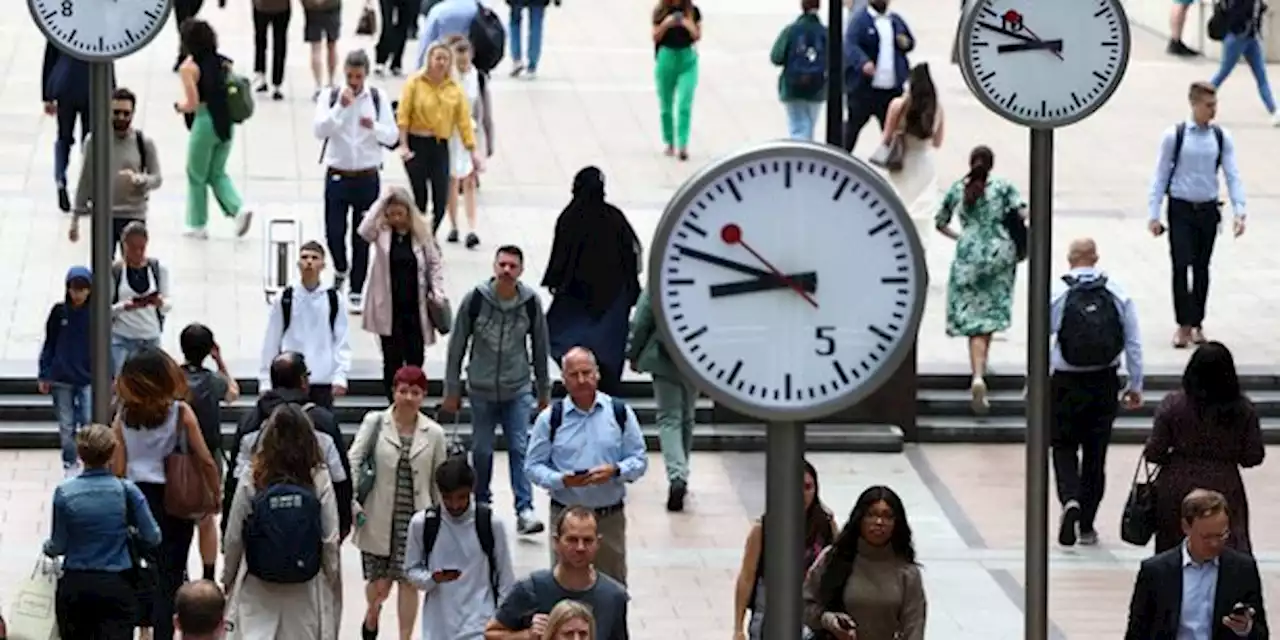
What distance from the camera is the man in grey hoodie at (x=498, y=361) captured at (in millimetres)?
16516

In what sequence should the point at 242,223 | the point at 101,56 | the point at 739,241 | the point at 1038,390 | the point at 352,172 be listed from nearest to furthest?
the point at 739,241
the point at 1038,390
the point at 101,56
the point at 352,172
the point at 242,223

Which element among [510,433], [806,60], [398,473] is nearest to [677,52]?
[806,60]

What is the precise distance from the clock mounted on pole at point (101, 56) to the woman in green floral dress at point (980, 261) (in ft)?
26.1

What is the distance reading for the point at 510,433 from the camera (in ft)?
55.2

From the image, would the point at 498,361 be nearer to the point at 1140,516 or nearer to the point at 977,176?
the point at 977,176

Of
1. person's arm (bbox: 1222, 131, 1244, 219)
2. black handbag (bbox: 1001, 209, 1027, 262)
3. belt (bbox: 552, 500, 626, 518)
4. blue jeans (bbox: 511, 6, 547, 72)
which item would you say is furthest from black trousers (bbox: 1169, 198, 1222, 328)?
blue jeans (bbox: 511, 6, 547, 72)

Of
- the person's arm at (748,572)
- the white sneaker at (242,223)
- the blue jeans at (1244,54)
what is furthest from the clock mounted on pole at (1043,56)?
the blue jeans at (1244,54)

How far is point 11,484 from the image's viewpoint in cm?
1766

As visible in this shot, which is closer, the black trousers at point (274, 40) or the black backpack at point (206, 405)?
the black backpack at point (206, 405)

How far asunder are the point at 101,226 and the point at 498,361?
5.26 metres

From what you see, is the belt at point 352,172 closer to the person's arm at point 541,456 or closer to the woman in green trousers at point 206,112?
the woman in green trousers at point 206,112

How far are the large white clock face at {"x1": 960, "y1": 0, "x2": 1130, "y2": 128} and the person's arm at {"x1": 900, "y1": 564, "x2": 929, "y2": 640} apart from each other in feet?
5.75

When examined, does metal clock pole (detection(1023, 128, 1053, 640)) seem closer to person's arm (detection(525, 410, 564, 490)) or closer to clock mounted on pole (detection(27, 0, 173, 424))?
clock mounted on pole (detection(27, 0, 173, 424))

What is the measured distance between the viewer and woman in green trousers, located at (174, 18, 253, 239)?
22.0 metres
